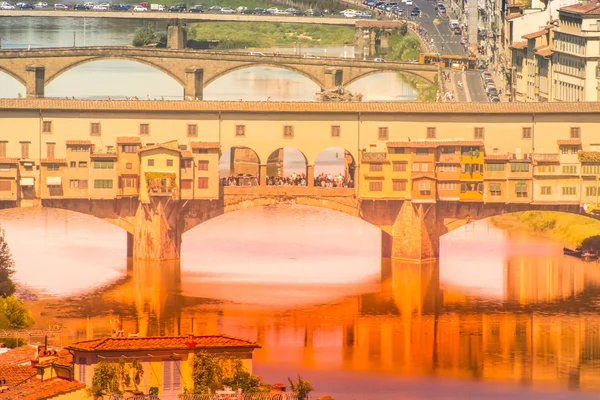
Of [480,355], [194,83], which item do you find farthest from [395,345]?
[194,83]

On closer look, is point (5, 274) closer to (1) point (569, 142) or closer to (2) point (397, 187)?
(2) point (397, 187)

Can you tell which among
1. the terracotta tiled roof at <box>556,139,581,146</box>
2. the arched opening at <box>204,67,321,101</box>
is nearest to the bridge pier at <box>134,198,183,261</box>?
the terracotta tiled roof at <box>556,139,581,146</box>

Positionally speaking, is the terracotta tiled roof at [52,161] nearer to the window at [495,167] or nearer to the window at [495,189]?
the window at [495,167]

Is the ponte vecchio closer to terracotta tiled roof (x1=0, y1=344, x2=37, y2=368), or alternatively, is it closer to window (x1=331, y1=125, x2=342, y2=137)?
window (x1=331, y1=125, x2=342, y2=137)

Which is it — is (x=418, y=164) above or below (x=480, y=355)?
above

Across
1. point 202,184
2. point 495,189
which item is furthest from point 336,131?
point 495,189

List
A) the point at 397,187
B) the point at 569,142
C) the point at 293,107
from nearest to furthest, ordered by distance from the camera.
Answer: the point at 397,187
the point at 569,142
the point at 293,107

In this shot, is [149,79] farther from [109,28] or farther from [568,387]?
[568,387]
